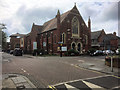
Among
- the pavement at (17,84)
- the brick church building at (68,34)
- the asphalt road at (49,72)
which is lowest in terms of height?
the asphalt road at (49,72)

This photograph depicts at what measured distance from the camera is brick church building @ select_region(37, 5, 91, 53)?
31.0m

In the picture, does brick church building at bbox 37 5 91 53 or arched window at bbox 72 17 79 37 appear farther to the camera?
arched window at bbox 72 17 79 37

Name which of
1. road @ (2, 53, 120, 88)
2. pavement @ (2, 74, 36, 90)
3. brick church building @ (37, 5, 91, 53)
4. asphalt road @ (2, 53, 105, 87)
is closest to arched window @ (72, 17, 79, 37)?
brick church building @ (37, 5, 91, 53)

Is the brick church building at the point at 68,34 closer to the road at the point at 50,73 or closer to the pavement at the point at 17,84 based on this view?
the road at the point at 50,73

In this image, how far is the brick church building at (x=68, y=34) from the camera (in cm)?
3096

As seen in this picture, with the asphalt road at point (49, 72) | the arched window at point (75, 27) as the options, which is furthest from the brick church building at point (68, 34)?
the asphalt road at point (49, 72)

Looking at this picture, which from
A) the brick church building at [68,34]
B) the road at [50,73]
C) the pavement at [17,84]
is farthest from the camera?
the brick church building at [68,34]

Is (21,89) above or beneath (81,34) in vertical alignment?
beneath

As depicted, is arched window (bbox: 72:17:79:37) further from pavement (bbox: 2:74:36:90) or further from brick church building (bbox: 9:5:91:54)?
pavement (bbox: 2:74:36:90)

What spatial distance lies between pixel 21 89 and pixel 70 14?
3146 cm

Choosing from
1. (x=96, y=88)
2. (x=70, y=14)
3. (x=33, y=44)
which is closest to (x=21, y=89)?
(x=96, y=88)

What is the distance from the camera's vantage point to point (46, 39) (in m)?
37.5

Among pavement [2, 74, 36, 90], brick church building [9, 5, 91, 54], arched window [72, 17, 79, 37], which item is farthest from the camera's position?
arched window [72, 17, 79, 37]

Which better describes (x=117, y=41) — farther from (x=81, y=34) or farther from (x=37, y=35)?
(x=37, y=35)
